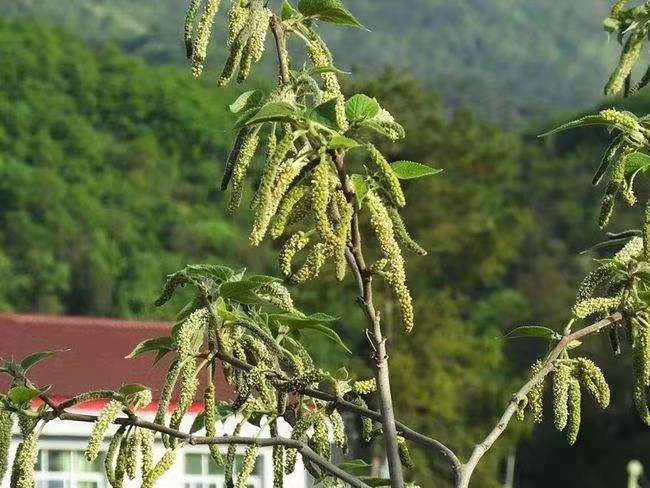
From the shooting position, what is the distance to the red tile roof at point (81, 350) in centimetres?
1402

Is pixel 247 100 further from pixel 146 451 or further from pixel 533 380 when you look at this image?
pixel 533 380

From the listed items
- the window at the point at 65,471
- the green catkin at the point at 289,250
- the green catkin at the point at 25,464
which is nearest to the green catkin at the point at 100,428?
the green catkin at the point at 25,464

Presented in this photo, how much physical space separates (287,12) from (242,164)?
0.40 metres

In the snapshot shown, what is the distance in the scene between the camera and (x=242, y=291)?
160 inches

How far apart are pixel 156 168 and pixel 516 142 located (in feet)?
65.8

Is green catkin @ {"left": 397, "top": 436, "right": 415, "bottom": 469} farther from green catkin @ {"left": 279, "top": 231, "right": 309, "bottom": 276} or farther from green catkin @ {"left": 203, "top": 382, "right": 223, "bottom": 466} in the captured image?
green catkin @ {"left": 279, "top": 231, "right": 309, "bottom": 276}

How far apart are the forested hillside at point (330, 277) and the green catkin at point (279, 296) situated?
33.6m

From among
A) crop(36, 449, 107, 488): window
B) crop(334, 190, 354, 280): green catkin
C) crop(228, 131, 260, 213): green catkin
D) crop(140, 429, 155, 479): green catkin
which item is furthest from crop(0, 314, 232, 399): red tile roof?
crop(334, 190, 354, 280): green catkin

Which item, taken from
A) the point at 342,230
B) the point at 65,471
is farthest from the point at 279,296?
the point at 65,471

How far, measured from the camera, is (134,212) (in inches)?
3713

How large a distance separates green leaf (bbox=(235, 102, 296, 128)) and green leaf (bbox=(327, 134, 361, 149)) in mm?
93

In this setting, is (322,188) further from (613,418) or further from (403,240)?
(613,418)

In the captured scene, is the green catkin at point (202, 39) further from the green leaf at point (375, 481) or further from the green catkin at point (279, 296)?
the green leaf at point (375, 481)

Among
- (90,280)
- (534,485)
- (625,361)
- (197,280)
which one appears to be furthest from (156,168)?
(197,280)
